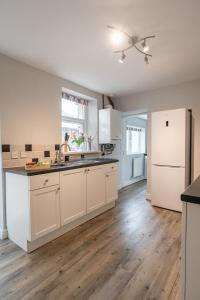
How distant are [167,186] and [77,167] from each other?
1.75 m

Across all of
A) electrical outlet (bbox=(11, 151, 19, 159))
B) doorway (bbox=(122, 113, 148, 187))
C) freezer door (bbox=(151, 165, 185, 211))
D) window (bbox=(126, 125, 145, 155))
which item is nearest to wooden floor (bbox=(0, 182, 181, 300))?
freezer door (bbox=(151, 165, 185, 211))

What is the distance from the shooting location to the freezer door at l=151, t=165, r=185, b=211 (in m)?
3.11

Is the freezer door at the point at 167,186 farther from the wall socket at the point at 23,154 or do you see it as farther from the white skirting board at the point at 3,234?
the white skirting board at the point at 3,234

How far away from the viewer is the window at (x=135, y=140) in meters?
5.49

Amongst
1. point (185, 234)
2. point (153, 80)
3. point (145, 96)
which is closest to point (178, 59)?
point (153, 80)

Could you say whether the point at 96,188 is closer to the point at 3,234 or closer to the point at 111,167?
the point at 111,167

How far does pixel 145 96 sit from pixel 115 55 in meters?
1.76

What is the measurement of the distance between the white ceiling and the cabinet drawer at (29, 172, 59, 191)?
151 cm

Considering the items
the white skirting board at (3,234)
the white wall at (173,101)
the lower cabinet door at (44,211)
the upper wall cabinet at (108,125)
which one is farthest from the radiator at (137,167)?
the white skirting board at (3,234)

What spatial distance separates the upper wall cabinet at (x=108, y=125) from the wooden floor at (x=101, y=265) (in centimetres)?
178

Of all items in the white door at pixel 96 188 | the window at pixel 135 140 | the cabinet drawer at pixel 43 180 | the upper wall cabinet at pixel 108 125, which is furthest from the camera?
the window at pixel 135 140

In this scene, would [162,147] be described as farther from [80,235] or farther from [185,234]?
[185,234]

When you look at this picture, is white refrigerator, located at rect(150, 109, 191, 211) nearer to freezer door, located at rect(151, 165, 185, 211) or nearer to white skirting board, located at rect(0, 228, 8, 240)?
freezer door, located at rect(151, 165, 185, 211)

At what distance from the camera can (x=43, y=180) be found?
6.82 ft
